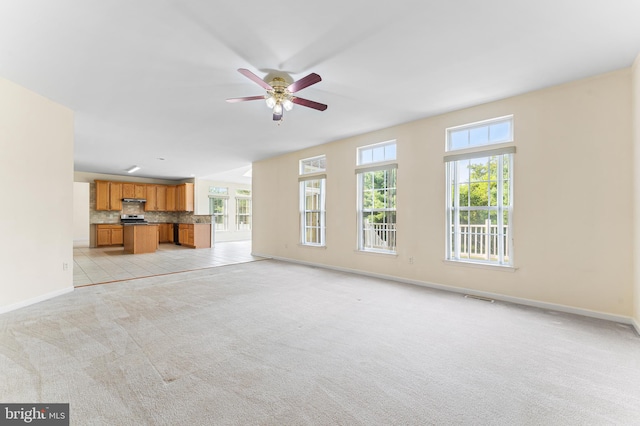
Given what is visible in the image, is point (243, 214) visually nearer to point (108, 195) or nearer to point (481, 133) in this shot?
point (108, 195)

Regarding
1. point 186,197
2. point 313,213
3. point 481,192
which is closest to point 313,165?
point 313,213

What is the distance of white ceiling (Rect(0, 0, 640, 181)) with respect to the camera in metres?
2.10

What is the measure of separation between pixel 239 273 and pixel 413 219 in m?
3.44

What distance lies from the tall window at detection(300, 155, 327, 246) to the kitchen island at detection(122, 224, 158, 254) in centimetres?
511

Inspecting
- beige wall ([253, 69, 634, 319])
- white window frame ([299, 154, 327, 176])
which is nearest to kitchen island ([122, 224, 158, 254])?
white window frame ([299, 154, 327, 176])

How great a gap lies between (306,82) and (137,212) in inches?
422

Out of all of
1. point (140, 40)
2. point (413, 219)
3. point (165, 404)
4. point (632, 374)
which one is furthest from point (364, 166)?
point (165, 404)

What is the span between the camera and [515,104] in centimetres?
364

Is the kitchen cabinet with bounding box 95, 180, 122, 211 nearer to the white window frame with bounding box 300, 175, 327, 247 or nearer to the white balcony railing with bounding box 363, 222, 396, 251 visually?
the white window frame with bounding box 300, 175, 327, 247

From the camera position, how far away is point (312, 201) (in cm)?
657

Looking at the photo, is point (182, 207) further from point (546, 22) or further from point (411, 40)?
point (546, 22)

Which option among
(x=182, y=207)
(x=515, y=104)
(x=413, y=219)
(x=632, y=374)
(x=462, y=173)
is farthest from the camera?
(x=182, y=207)

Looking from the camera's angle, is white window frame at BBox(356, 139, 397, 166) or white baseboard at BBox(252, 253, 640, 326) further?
white window frame at BBox(356, 139, 397, 166)

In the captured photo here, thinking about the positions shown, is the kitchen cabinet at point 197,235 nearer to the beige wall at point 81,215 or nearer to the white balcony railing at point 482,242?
the beige wall at point 81,215
